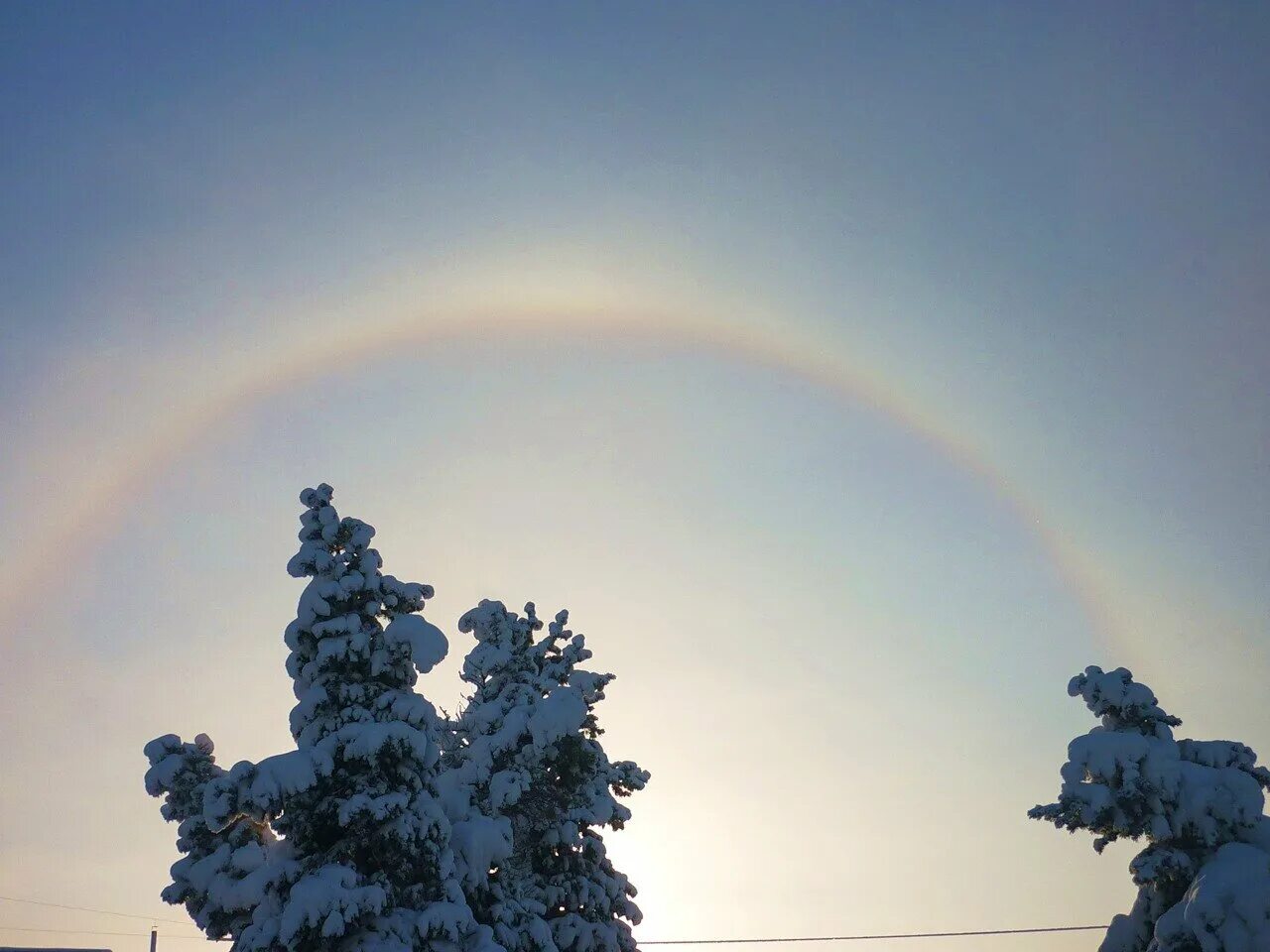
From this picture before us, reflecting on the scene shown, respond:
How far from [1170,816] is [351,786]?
1999 centimetres

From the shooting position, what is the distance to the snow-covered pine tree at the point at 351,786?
68.7 feet

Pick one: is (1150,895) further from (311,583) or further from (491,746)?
(311,583)

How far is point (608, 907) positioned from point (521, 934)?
482 centimetres

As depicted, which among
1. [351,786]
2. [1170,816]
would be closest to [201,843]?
[351,786]

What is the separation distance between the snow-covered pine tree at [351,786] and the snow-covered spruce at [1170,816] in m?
16.0

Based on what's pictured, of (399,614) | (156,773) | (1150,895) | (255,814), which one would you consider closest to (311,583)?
(399,614)

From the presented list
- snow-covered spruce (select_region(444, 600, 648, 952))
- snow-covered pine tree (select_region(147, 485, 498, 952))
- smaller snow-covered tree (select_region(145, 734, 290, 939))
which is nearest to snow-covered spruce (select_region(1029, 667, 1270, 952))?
snow-covered spruce (select_region(444, 600, 648, 952))

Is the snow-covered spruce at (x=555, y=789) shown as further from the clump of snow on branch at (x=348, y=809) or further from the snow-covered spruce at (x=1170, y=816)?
the snow-covered spruce at (x=1170, y=816)

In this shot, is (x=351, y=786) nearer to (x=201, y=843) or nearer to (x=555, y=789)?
(x=201, y=843)

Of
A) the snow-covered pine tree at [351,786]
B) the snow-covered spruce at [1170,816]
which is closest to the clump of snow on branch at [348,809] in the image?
the snow-covered pine tree at [351,786]

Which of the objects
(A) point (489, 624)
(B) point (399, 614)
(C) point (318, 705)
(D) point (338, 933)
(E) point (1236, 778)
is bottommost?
(D) point (338, 933)

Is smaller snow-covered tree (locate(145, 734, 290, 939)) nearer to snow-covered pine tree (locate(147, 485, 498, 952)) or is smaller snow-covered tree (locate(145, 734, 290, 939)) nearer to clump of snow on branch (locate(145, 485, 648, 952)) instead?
clump of snow on branch (locate(145, 485, 648, 952))

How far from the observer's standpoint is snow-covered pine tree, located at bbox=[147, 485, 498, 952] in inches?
825

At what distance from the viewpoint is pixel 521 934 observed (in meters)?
26.4
